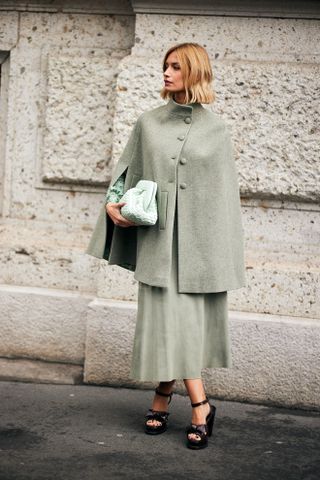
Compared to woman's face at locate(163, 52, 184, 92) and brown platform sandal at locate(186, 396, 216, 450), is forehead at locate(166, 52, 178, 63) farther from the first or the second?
brown platform sandal at locate(186, 396, 216, 450)

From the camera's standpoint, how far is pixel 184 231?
12.5ft

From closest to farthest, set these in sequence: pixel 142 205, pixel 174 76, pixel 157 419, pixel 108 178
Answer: pixel 142 205, pixel 174 76, pixel 157 419, pixel 108 178

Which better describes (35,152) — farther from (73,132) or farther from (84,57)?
(84,57)

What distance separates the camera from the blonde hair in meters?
3.78

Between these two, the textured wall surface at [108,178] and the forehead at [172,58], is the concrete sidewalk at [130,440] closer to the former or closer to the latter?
the textured wall surface at [108,178]

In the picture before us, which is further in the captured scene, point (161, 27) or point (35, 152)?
point (35, 152)

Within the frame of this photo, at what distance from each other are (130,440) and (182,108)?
1.56m

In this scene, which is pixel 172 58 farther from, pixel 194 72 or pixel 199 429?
pixel 199 429

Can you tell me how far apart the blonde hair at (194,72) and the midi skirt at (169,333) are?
0.59 meters

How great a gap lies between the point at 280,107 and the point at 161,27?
84cm

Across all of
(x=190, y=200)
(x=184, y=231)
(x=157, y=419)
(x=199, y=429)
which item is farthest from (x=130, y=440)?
(x=190, y=200)

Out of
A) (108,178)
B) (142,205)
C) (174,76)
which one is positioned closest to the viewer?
(142,205)

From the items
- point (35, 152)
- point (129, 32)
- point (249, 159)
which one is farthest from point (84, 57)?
point (249, 159)

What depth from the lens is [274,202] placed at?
4.80 m
